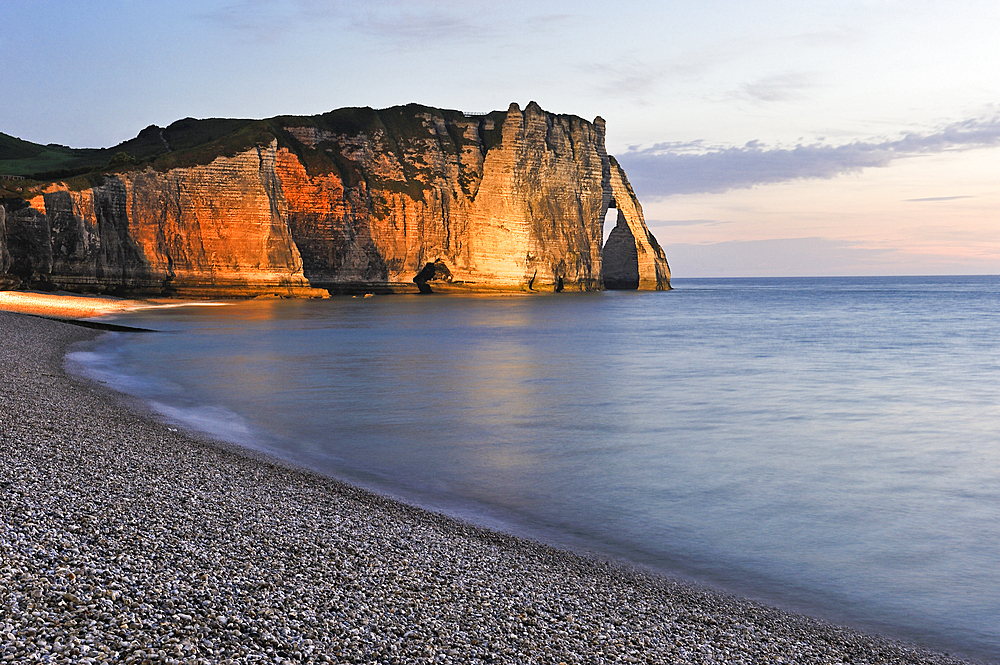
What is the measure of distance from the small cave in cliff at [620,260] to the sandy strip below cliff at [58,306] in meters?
71.3

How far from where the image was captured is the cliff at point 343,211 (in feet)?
187

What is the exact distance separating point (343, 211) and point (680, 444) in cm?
6829

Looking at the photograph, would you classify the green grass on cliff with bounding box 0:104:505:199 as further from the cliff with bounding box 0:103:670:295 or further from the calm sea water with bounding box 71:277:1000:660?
the calm sea water with bounding box 71:277:1000:660

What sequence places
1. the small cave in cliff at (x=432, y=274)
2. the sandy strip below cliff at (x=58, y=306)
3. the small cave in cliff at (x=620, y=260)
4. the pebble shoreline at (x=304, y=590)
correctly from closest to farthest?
the pebble shoreline at (x=304, y=590)
the sandy strip below cliff at (x=58, y=306)
the small cave in cliff at (x=432, y=274)
the small cave in cliff at (x=620, y=260)

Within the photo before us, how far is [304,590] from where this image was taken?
4.78 m

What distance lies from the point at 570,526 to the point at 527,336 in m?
28.2

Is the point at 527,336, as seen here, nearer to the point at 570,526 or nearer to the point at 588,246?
the point at 570,526

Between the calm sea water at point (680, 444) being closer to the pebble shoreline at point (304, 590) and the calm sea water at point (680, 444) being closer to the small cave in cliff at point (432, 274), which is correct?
the pebble shoreline at point (304, 590)

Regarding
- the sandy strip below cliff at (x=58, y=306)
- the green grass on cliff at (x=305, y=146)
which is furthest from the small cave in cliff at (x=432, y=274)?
the sandy strip below cliff at (x=58, y=306)

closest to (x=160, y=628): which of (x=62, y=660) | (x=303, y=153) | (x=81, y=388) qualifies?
(x=62, y=660)

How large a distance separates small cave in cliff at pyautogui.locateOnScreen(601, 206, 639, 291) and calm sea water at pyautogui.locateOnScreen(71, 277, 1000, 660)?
7590 centimetres

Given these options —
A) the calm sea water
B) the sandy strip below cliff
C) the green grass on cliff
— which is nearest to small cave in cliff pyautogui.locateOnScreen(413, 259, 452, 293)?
the green grass on cliff

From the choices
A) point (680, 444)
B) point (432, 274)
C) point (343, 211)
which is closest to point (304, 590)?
point (680, 444)

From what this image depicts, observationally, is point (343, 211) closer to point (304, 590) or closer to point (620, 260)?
point (620, 260)
